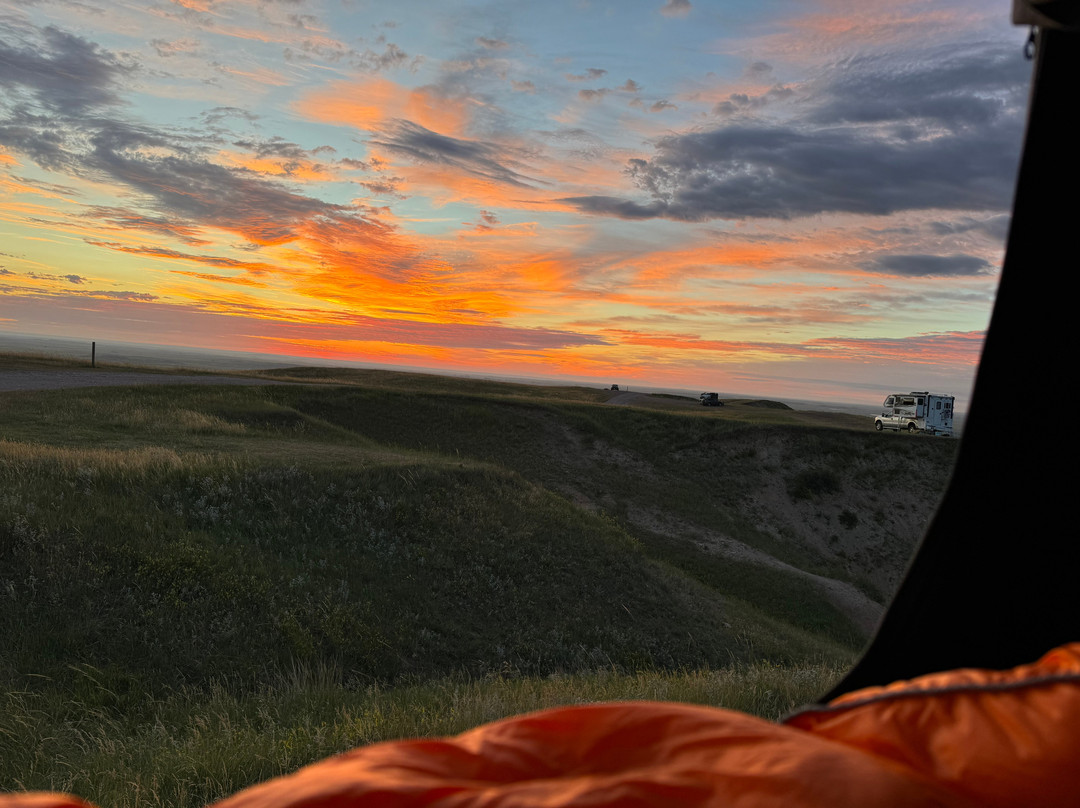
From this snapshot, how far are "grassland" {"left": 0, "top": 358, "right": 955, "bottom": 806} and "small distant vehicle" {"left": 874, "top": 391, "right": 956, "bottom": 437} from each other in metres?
17.5

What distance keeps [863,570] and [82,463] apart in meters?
36.6

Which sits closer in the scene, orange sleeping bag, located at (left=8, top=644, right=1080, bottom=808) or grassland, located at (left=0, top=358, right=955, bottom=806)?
orange sleeping bag, located at (left=8, top=644, right=1080, bottom=808)

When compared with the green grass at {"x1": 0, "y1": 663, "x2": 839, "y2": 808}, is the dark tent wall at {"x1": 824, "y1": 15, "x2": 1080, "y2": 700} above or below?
above

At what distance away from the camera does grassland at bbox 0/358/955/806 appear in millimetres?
7324

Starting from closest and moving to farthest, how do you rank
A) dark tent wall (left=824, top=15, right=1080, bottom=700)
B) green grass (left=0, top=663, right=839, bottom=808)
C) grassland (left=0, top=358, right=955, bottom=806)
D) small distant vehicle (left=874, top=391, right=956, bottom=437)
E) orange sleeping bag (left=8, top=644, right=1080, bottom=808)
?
orange sleeping bag (left=8, top=644, right=1080, bottom=808) → dark tent wall (left=824, top=15, right=1080, bottom=700) → green grass (left=0, top=663, right=839, bottom=808) → grassland (left=0, top=358, right=955, bottom=806) → small distant vehicle (left=874, top=391, right=956, bottom=437)

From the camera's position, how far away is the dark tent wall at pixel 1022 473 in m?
2.88

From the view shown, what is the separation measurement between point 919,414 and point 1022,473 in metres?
54.2

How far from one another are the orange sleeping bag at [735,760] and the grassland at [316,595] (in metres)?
4.14

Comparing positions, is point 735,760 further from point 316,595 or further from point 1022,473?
point 316,595

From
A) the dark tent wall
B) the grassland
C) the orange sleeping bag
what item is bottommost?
the grassland

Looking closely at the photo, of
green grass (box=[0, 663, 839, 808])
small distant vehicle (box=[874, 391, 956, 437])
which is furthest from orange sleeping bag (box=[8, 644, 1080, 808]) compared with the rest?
small distant vehicle (box=[874, 391, 956, 437])

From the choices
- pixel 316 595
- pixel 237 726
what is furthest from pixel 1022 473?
pixel 316 595

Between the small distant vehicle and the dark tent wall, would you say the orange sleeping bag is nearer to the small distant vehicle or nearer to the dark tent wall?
the dark tent wall

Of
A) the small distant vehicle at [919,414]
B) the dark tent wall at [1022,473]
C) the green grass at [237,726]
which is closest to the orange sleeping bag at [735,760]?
the dark tent wall at [1022,473]
